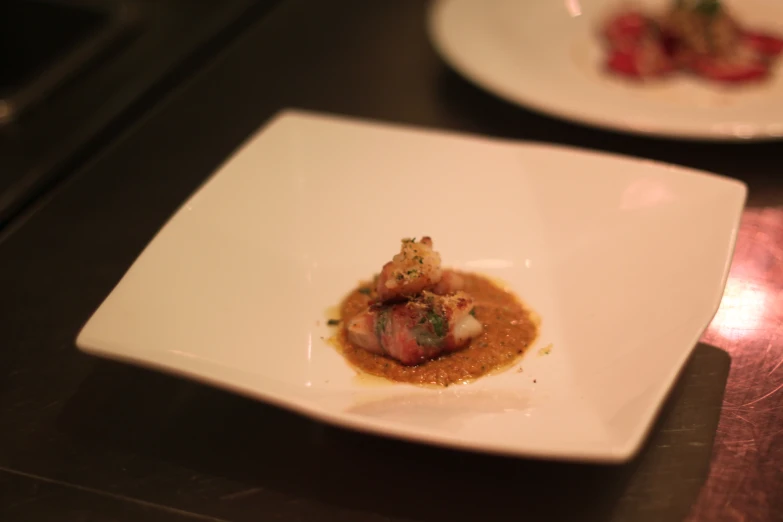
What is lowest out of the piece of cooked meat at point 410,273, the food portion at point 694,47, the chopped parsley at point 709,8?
the food portion at point 694,47

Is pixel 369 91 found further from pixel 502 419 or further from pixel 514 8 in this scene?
pixel 502 419

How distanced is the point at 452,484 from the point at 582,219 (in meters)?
0.82

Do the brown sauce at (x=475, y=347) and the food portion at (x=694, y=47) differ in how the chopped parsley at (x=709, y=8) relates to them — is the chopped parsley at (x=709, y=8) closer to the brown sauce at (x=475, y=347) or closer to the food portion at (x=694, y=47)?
the food portion at (x=694, y=47)

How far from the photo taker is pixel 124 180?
2531 mm

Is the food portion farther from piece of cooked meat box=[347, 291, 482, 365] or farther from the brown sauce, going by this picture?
piece of cooked meat box=[347, 291, 482, 365]

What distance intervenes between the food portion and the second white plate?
0.19 feet

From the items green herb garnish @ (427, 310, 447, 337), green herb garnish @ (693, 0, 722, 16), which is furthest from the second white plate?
green herb garnish @ (427, 310, 447, 337)

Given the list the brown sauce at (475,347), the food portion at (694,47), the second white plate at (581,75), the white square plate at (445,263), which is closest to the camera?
the white square plate at (445,263)

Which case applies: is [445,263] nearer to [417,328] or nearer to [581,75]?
[417,328]

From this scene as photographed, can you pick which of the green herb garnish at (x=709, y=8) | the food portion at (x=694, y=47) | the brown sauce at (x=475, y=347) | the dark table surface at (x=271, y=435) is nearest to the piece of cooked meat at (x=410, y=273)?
the brown sauce at (x=475, y=347)

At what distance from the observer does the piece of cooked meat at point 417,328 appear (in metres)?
1.62

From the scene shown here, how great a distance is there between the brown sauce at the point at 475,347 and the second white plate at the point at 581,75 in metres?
0.82

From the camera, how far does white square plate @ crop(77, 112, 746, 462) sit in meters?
1.41

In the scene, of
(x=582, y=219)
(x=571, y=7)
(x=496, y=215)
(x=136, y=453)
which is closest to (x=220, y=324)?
(x=136, y=453)
